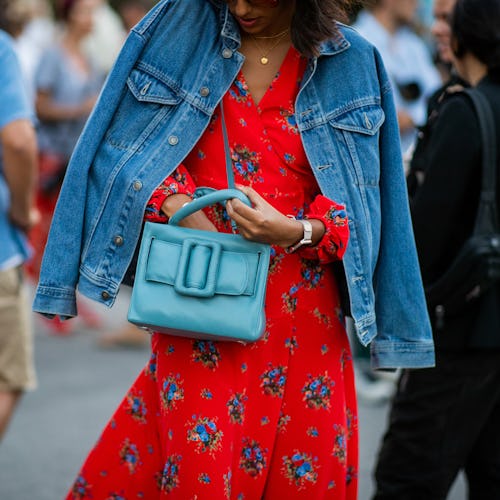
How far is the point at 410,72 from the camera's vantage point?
24.2 feet

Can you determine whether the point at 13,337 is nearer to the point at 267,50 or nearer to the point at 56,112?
the point at 267,50

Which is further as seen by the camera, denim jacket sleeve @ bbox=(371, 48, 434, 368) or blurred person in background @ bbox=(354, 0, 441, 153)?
blurred person in background @ bbox=(354, 0, 441, 153)

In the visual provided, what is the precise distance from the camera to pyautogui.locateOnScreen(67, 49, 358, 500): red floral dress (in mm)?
2816

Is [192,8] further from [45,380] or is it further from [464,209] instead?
[45,380]

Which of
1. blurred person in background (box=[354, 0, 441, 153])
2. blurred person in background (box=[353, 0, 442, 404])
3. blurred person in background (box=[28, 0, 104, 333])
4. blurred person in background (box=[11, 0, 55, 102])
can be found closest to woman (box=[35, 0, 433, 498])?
blurred person in background (box=[11, 0, 55, 102])

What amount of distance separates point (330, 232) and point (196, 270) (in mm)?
360

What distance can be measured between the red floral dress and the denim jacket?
0.06 meters

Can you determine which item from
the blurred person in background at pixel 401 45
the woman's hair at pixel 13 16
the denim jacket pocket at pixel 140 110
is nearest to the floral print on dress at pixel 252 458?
the denim jacket pocket at pixel 140 110

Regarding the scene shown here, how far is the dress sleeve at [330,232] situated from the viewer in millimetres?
2795

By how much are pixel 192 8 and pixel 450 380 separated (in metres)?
1.48

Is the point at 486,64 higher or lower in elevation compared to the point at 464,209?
higher

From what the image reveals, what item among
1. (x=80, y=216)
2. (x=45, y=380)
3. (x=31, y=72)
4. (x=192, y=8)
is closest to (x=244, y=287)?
(x=80, y=216)

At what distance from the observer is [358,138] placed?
295 centimetres

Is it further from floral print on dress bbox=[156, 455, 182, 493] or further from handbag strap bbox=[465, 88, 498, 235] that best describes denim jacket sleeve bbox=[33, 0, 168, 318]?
handbag strap bbox=[465, 88, 498, 235]
